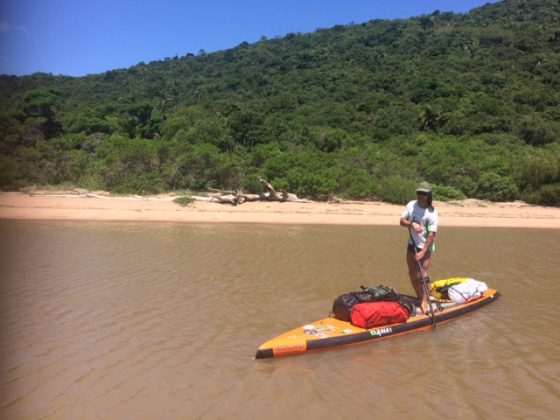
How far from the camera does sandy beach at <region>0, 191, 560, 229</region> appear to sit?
53.9 feet

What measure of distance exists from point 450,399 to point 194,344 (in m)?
2.94

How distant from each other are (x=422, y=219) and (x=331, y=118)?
36.4 metres

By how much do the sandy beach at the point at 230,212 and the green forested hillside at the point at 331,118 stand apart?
153 cm

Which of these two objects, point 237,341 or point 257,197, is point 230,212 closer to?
point 257,197

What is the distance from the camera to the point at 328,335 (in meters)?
5.92

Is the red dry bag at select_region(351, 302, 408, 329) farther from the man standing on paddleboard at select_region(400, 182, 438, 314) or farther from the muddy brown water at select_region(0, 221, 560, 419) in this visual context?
the man standing on paddleboard at select_region(400, 182, 438, 314)

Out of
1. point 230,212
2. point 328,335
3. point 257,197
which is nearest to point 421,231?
point 328,335

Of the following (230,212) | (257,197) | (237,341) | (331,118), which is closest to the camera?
(237,341)

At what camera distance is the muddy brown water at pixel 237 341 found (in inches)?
180

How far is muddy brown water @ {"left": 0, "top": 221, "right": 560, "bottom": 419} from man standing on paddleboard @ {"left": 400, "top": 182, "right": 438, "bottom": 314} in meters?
0.80

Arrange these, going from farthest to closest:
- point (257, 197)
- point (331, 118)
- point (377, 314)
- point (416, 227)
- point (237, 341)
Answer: point (331, 118) → point (257, 197) → point (416, 227) → point (377, 314) → point (237, 341)

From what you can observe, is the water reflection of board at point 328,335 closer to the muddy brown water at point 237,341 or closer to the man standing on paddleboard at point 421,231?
the muddy brown water at point 237,341

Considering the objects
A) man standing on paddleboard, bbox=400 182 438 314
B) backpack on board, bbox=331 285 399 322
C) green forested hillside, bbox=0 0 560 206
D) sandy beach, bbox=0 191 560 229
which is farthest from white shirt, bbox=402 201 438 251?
sandy beach, bbox=0 191 560 229

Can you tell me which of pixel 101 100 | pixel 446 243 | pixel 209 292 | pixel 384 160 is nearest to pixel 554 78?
pixel 384 160
